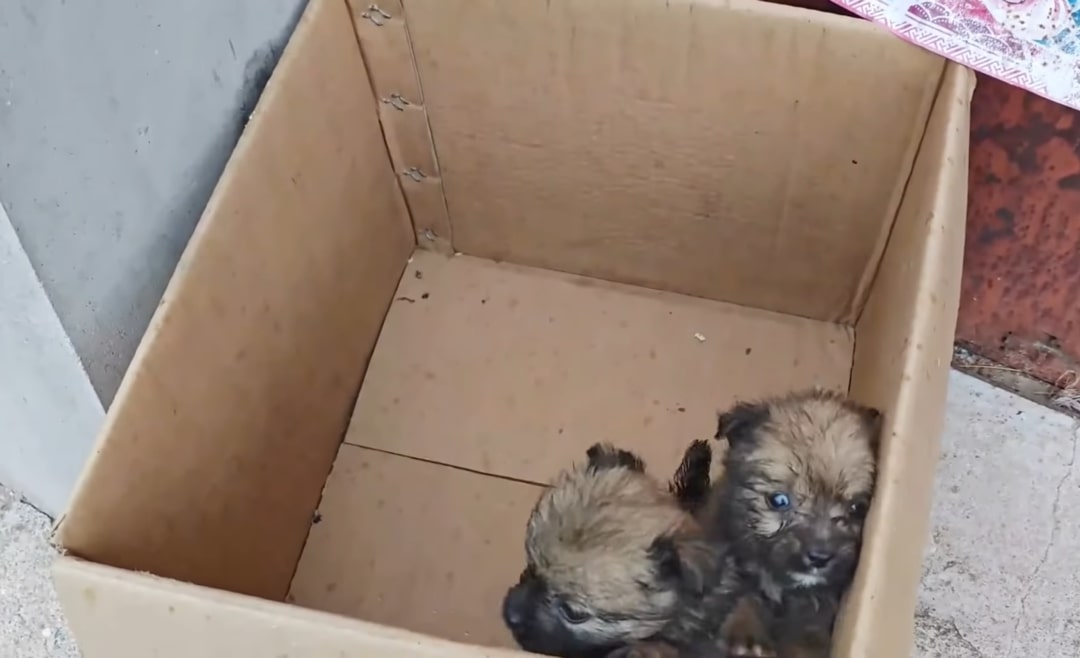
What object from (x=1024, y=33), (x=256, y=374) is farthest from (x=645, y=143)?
(x=256, y=374)

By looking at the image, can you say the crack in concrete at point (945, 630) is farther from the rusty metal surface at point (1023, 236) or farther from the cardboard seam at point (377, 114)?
the cardboard seam at point (377, 114)

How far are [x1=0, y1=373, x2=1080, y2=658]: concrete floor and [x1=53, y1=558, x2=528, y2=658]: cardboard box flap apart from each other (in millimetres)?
737

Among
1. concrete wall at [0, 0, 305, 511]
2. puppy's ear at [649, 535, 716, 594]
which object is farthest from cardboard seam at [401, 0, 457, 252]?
puppy's ear at [649, 535, 716, 594]

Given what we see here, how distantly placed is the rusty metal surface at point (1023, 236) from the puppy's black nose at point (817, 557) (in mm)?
649

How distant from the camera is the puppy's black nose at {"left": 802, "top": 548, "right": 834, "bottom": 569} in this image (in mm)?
1182

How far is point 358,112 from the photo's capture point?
1529mm

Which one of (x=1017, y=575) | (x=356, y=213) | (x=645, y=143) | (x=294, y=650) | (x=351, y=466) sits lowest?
(x=1017, y=575)

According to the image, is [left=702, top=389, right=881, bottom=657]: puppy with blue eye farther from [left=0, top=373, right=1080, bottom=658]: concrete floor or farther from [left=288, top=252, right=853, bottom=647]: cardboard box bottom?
[left=0, top=373, right=1080, bottom=658]: concrete floor

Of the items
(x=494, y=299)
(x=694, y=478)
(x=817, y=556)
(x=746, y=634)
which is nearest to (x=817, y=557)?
(x=817, y=556)

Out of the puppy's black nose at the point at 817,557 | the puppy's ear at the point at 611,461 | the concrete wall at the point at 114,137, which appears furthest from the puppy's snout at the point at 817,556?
the concrete wall at the point at 114,137

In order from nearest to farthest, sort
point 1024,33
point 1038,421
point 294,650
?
point 294,650 → point 1024,33 → point 1038,421

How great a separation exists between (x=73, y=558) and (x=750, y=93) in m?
0.95

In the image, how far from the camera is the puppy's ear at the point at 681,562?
1.18 meters

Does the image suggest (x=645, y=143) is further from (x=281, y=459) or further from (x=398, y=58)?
(x=281, y=459)
